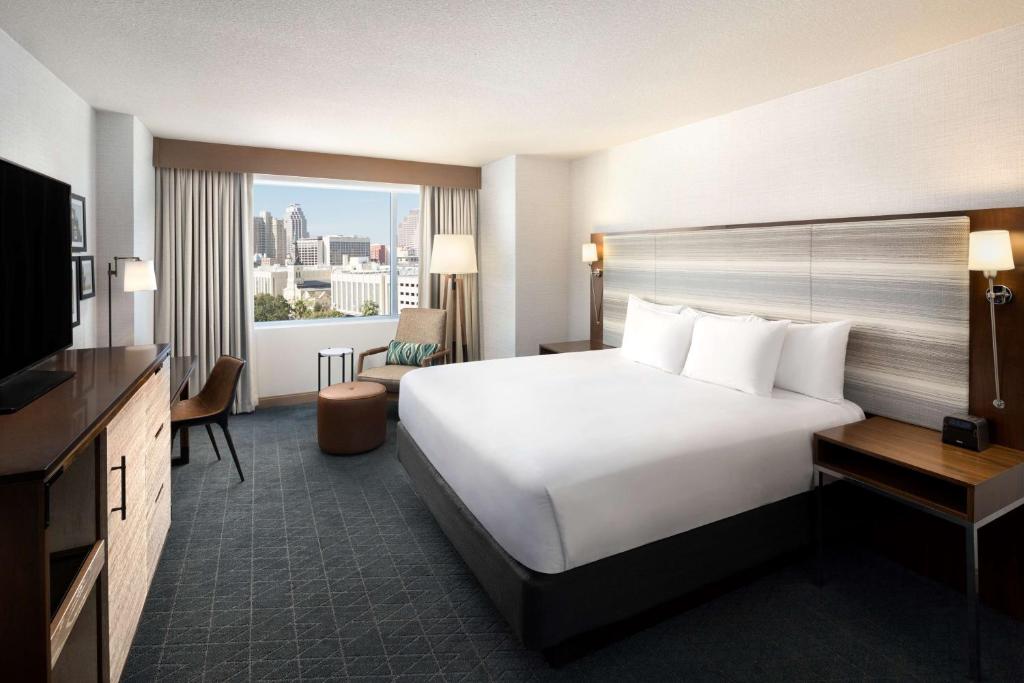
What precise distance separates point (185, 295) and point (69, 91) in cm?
192

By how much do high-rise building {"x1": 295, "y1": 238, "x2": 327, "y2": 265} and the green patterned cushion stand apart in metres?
1.42

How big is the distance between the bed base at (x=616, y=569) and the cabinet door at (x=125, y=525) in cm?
118

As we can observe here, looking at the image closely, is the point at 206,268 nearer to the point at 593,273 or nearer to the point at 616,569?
the point at 593,273

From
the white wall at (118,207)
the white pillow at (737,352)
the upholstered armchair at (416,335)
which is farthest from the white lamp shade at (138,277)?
the white pillow at (737,352)

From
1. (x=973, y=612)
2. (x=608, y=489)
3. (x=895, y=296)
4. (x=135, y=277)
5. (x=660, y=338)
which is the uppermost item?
(x=135, y=277)

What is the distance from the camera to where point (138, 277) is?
3.67 m

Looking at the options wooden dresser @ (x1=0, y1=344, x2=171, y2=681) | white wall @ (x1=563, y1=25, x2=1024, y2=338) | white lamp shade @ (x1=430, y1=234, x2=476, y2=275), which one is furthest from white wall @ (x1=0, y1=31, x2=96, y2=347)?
white wall @ (x1=563, y1=25, x2=1024, y2=338)

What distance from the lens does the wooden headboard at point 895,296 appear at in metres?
2.41

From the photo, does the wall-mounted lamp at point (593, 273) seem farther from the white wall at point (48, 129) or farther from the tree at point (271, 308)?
the white wall at point (48, 129)

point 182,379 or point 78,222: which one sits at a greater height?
point 78,222

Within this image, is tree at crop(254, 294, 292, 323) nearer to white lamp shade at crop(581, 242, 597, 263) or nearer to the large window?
the large window

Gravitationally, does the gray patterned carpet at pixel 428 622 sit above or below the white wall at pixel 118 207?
below

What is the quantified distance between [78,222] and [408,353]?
8.49 feet

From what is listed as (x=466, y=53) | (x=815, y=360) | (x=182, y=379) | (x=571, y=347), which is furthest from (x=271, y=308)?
(x=815, y=360)
